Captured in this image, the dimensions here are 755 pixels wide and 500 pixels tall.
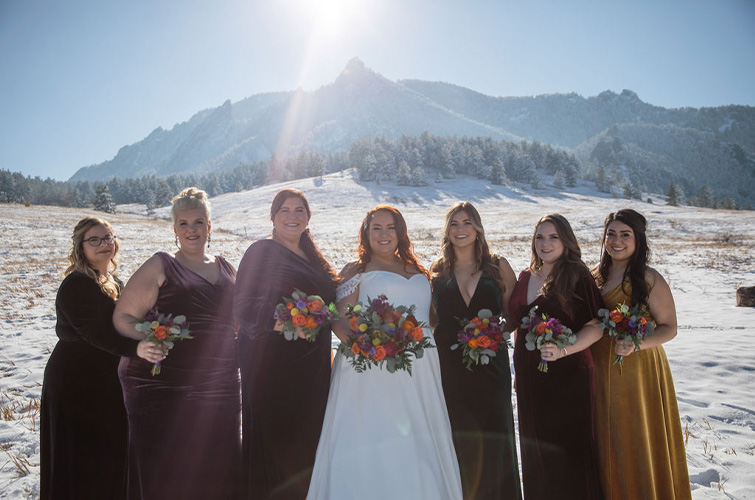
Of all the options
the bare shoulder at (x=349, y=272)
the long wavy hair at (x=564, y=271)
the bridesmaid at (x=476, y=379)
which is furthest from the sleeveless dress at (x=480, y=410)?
the bare shoulder at (x=349, y=272)

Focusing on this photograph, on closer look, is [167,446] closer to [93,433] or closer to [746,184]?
[93,433]

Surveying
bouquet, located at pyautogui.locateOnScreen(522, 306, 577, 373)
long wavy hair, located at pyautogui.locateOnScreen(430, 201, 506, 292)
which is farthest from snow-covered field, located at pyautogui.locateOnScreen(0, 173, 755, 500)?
long wavy hair, located at pyautogui.locateOnScreen(430, 201, 506, 292)

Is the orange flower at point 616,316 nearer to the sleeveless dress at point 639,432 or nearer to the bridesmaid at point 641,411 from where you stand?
the bridesmaid at point 641,411

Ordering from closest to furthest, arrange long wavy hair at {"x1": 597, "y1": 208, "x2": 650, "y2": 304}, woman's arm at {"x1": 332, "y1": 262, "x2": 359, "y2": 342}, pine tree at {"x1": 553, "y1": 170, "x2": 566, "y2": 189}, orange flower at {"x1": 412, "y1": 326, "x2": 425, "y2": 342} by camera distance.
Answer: orange flower at {"x1": 412, "y1": 326, "x2": 425, "y2": 342}, long wavy hair at {"x1": 597, "y1": 208, "x2": 650, "y2": 304}, woman's arm at {"x1": 332, "y1": 262, "x2": 359, "y2": 342}, pine tree at {"x1": 553, "y1": 170, "x2": 566, "y2": 189}

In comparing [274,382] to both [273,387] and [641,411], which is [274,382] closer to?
[273,387]

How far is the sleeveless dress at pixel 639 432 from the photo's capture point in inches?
140

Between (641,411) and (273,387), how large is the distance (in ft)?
11.3

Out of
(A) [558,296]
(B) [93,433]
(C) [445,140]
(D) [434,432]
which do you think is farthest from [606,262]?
(C) [445,140]

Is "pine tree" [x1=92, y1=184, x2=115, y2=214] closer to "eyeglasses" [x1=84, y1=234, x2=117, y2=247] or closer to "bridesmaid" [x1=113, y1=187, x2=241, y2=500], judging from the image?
"eyeglasses" [x1=84, y1=234, x2=117, y2=247]

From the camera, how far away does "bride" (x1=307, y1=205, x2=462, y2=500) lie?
12.0 ft

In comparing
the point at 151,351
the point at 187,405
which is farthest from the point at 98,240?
the point at 187,405

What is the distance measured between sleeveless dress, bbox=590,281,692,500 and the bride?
1.48m

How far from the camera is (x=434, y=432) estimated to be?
A: 155 inches

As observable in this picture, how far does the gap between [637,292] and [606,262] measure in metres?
0.51
